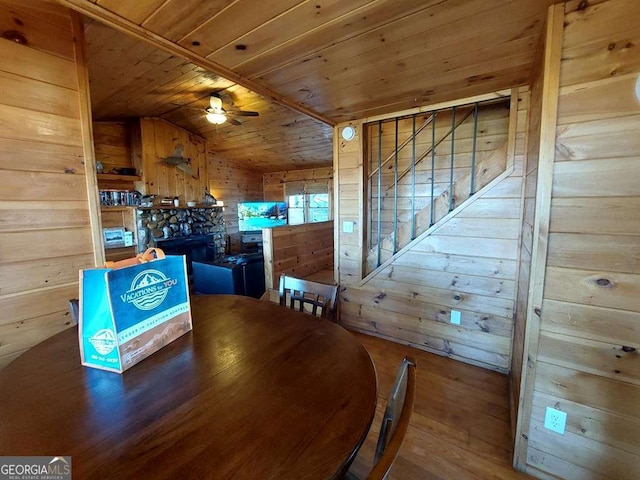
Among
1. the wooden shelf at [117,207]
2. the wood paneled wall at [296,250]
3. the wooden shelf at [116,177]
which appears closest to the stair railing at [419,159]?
the wood paneled wall at [296,250]

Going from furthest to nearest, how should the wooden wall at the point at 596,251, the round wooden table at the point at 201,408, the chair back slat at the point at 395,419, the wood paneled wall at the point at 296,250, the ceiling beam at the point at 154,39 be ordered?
the wood paneled wall at the point at 296,250 → the ceiling beam at the point at 154,39 → the wooden wall at the point at 596,251 → the round wooden table at the point at 201,408 → the chair back slat at the point at 395,419

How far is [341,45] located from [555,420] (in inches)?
86.1

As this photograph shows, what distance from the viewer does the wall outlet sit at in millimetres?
1326

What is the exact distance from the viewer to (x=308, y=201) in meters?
6.95

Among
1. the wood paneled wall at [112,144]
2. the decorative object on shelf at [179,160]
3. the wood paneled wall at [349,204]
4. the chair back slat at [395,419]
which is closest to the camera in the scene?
the chair back slat at [395,419]

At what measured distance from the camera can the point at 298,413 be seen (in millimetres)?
729

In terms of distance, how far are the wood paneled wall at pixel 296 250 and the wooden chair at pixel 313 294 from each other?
154 cm

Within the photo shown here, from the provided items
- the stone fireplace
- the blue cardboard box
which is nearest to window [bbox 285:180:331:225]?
the stone fireplace

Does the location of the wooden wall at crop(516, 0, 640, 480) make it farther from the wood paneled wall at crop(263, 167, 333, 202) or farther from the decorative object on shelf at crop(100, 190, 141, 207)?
the wood paneled wall at crop(263, 167, 333, 202)

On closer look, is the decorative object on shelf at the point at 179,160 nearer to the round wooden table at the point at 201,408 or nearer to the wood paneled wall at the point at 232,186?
the wood paneled wall at the point at 232,186

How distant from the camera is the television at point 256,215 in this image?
6793 millimetres

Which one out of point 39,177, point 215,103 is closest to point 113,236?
point 215,103

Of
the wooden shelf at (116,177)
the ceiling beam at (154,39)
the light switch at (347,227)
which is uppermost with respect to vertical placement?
the ceiling beam at (154,39)

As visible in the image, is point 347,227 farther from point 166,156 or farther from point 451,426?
point 166,156
